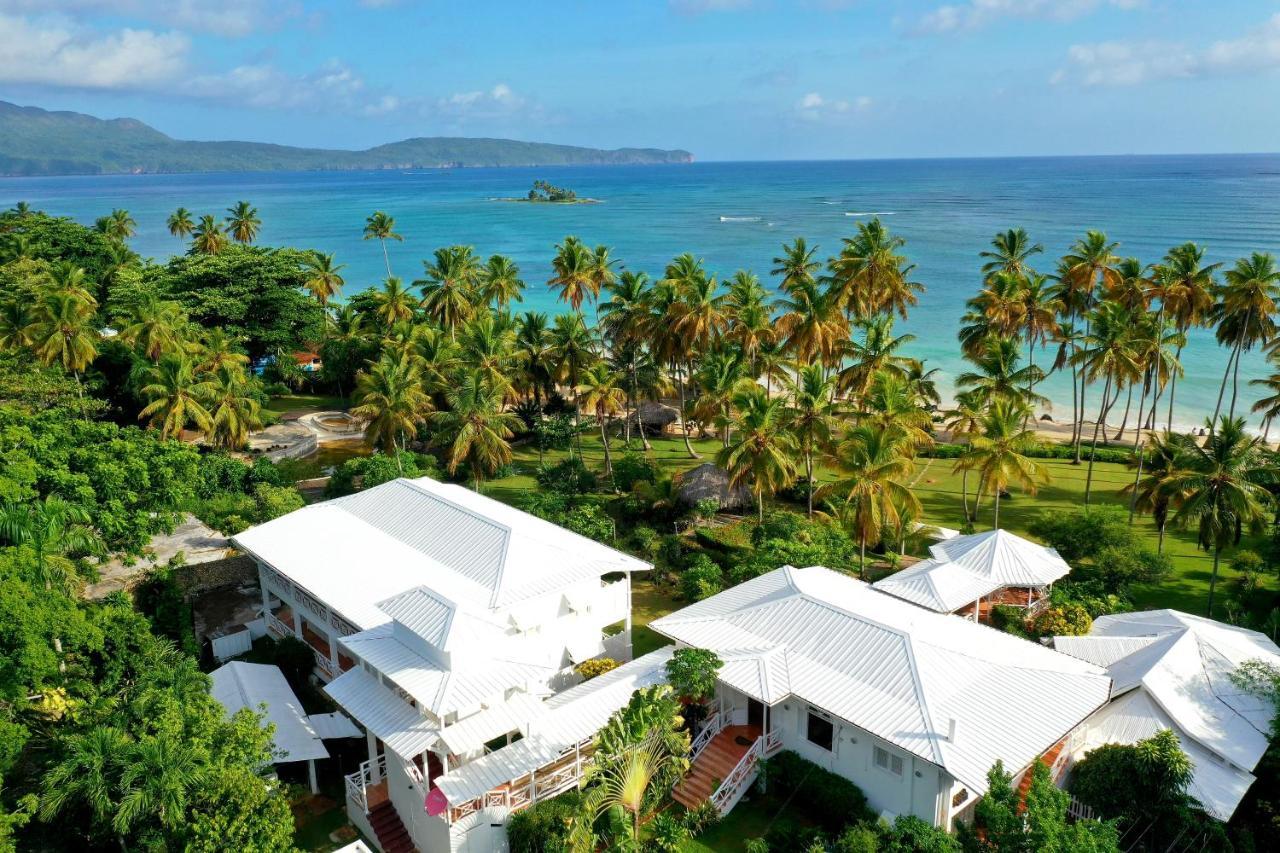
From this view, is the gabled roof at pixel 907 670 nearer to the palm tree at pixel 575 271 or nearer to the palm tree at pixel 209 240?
the palm tree at pixel 575 271

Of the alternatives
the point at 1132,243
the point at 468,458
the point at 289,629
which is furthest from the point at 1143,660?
the point at 1132,243

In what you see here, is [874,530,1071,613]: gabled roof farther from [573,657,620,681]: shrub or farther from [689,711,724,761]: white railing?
[573,657,620,681]: shrub

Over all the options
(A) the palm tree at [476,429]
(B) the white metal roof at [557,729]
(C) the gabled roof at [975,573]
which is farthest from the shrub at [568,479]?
(B) the white metal roof at [557,729]

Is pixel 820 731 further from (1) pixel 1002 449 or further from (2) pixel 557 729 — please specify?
(1) pixel 1002 449

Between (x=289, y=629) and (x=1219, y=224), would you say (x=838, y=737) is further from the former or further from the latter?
(x=1219, y=224)

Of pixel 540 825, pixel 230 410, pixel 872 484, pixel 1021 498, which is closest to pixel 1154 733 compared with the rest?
pixel 872 484

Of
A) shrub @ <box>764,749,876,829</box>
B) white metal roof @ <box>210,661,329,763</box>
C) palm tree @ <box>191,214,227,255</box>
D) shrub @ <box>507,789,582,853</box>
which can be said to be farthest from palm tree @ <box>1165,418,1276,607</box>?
palm tree @ <box>191,214,227,255</box>
